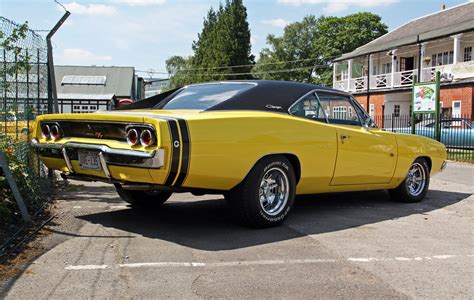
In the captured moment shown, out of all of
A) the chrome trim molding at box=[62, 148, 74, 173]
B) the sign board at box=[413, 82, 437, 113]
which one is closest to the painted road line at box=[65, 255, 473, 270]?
the chrome trim molding at box=[62, 148, 74, 173]

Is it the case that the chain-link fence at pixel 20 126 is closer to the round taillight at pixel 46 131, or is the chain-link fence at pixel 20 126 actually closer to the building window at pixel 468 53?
the round taillight at pixel 46 131

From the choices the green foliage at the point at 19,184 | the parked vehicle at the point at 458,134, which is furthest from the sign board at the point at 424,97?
the green foliage at the point at 19,184

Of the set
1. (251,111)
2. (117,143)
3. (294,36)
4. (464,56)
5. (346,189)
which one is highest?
(294,36)

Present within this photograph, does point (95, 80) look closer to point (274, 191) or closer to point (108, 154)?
point (274, 191)

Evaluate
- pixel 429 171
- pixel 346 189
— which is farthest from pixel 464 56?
pixel 346 189

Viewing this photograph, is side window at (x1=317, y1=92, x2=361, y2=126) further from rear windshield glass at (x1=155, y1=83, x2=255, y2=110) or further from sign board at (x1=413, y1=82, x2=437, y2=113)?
sign board at (x1=413, y1=82, x2=437, y2=113)

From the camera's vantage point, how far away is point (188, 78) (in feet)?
204

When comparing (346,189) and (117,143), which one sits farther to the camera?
(346,189)

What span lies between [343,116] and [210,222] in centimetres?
219

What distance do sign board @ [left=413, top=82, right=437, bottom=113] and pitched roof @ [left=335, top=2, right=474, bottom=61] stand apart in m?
12.0

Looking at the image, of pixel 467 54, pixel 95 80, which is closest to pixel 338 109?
pixel 467 54

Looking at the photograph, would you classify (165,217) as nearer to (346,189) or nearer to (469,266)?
(346,189)

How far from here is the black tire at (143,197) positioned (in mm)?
6184

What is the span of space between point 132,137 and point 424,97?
13.3 metres
